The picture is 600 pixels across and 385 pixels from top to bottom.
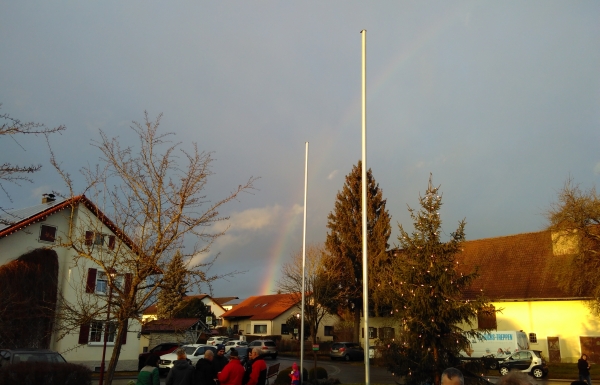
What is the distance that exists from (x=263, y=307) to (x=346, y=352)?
30732 millimetres

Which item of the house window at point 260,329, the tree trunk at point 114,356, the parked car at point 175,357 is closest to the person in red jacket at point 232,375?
the tree trunk at point 114,356

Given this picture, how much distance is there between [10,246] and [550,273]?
3495cm

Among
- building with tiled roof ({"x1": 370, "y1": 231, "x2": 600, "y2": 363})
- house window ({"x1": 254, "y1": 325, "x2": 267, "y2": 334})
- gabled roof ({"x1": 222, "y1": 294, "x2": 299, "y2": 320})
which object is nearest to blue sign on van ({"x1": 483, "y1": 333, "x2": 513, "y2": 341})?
building with tiled roof ({"x1": 370, "y1": 231, "x2": 600, "y2": 363})

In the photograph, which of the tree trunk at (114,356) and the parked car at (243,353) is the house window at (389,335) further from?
the tree trunk at (114,356)

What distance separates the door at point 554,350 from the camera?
3475 cm

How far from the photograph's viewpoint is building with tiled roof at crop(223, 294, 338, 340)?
63.9 m

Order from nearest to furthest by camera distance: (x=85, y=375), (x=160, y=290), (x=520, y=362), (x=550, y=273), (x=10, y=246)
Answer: (x=85, y=375)
(x=160, y=290)
(x=10, y=246)
(x=520, y=362)
(x=550, y=273)

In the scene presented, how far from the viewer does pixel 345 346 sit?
42156 millimetres

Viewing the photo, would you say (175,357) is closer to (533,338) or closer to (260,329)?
(533,338)

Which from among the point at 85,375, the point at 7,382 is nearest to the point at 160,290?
the point at 85,375

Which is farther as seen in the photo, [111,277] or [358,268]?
[358,268]

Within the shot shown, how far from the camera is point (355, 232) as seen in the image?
4794cm

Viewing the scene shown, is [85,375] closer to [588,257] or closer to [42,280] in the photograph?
[42,280]

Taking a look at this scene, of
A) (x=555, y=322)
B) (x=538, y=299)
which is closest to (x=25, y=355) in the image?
(x=538, y=299)
